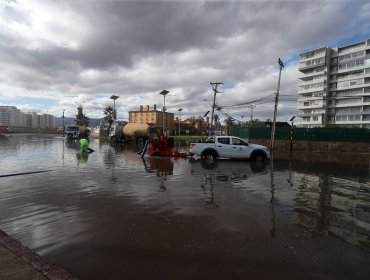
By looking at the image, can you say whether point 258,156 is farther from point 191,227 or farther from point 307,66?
point 307,66

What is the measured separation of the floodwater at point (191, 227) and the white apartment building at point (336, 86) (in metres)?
69.6

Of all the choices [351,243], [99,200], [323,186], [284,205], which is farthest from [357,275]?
[323,186]

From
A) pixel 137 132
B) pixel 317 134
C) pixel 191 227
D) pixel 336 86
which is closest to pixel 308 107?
pixel 336 86

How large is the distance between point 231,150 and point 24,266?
14914 millimetres

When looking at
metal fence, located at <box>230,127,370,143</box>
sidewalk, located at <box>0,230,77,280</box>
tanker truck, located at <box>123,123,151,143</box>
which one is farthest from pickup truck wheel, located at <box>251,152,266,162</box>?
tanker truck, located at <box>123,123,151,143</box>

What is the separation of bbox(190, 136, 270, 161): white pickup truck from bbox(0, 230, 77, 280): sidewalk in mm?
14109

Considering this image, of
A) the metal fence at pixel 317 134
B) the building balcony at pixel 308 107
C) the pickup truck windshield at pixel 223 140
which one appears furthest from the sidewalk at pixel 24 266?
the building balcony at pixel 308 107

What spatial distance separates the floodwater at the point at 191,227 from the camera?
4215 mm

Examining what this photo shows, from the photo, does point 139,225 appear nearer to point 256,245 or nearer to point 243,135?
point 256,245

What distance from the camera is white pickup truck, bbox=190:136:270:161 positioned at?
1773 centimetres

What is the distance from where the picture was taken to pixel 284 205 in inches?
297

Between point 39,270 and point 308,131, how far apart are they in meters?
35.1

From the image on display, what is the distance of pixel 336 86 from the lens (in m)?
81.8

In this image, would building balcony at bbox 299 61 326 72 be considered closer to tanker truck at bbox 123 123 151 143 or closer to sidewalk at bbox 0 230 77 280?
tanker truck at bbox 123 123 151 143
